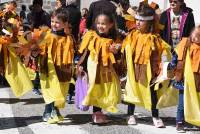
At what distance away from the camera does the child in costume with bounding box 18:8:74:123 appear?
6.94m

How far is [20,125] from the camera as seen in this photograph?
6.98 meters

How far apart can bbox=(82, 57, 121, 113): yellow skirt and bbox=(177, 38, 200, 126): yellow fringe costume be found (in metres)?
0.87

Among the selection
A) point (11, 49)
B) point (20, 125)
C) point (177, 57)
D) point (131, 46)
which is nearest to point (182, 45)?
point (177, 57)

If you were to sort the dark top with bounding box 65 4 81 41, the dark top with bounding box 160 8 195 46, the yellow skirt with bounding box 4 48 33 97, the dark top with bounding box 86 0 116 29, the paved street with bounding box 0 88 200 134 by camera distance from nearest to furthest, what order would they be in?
the paved street with bounding box 0 88 200 134 < the dark top with bounding box 160 8 195 46 < the yellow skirt with bounding box 4 48 33 97 < the dark top with bounding box 86 0 116 29 < the dark top with bounding box 65 4 81 41

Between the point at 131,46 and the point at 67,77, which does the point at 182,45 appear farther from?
the point at 67,77

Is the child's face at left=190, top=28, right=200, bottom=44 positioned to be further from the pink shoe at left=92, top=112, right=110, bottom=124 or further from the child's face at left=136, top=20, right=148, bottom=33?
the pink shoe at left=92, top=112, right=110, bottom=124

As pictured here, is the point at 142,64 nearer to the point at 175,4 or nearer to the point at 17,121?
the point at 175,4

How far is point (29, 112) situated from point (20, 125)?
0.88 m

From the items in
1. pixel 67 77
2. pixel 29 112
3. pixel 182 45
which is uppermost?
pixel 182 45

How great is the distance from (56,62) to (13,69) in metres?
1.58

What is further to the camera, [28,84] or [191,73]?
[28,84]

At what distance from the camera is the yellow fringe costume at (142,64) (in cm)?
691

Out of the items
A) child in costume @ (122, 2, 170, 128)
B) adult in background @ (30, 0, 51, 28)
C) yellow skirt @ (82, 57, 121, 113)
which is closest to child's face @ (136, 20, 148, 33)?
child in costume @ (122, 2, 170, 128)

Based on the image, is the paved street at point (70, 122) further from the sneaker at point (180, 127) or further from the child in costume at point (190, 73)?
the child in costume at point (190, 73)
